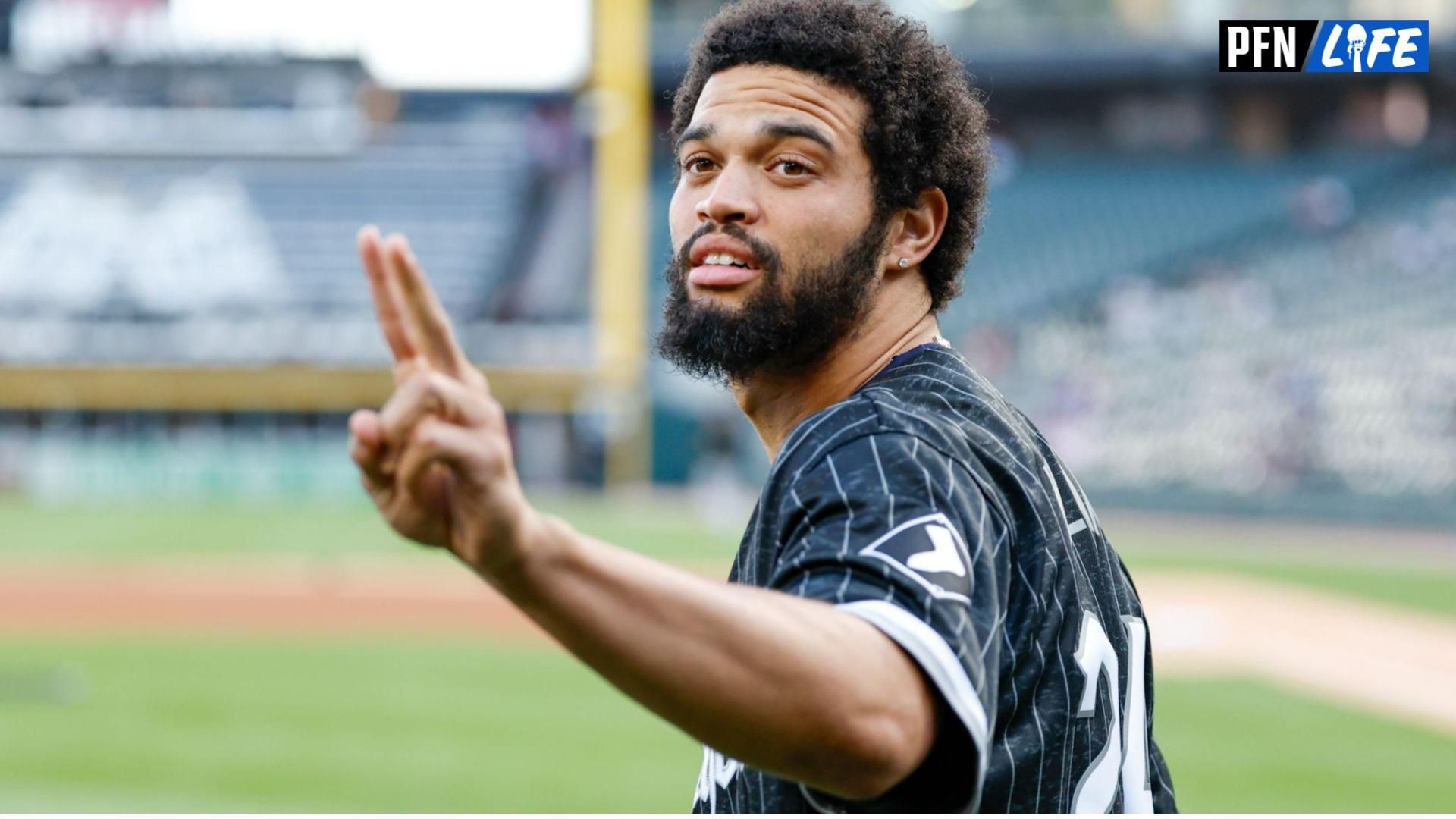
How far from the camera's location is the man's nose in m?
2.24

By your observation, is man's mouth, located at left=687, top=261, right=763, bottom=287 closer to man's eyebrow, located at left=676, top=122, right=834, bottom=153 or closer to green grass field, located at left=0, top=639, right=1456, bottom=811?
man's eyebrow, located at left=676, top=122, right=834, bottom=153

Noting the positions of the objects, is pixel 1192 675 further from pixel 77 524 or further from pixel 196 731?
pixel 77 524

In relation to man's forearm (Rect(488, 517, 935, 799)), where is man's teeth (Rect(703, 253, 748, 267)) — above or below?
above

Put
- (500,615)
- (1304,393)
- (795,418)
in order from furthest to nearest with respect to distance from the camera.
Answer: (1304,393) → (500,615) → (795,418)

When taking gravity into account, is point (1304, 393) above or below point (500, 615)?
above

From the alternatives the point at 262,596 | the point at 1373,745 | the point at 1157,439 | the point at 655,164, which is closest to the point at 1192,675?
the point at 1373,745

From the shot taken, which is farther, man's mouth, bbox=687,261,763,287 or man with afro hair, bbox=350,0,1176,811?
man's mouth, bbox=687,261,763,287

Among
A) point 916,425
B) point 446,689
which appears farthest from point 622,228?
point 916,425

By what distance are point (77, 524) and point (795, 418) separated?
23248 millimetres

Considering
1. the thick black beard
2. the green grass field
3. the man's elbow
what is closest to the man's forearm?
the man's elbow

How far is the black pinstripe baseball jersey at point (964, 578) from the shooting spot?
172 centimetres

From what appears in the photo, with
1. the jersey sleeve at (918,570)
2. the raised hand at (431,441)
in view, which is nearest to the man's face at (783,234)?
the jersey sleeve at (918,570)

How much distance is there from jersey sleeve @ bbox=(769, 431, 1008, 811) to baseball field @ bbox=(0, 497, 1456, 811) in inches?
225

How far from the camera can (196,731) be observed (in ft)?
29.6
